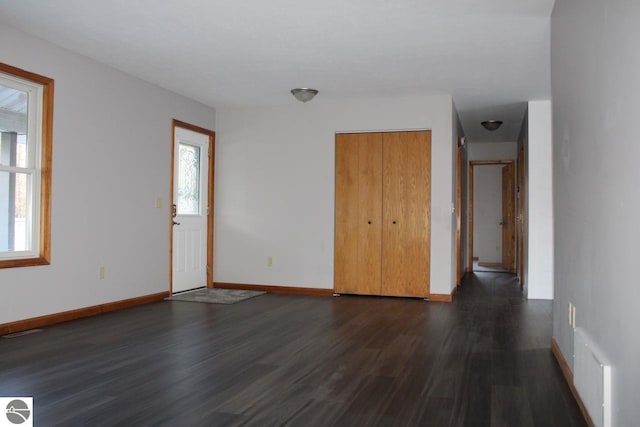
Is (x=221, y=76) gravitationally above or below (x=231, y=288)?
above

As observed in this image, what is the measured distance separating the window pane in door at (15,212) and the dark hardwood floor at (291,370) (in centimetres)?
74

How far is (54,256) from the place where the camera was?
4.39 m

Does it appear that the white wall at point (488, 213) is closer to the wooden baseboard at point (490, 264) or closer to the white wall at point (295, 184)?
the wooden baseboard at point (490, 264)

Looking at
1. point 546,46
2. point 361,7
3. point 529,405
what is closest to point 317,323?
point 529,405

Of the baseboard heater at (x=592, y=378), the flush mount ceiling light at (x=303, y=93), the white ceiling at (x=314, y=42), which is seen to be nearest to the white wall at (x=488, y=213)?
the white ceiling at (x=314, y=42)

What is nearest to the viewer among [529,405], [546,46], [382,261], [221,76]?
[529,405]

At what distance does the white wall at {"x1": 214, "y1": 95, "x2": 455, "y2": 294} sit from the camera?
19.7ft

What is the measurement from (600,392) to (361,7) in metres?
2.70

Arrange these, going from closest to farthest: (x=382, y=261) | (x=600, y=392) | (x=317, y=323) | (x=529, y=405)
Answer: (x=600, y=392)
(x=529, y=405)
(x=317, y=323)
(x=382, y=261)

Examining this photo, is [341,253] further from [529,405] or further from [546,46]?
[529,405]

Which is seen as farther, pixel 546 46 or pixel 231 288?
pixel 231 288

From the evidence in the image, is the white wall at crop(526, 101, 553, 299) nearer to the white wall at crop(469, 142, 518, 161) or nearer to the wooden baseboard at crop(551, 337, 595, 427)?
the wooden baseboard at crop(551, 337, 595, 427)

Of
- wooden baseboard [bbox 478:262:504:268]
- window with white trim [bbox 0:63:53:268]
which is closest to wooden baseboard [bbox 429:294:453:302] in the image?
window with white trim [bbox 0:63:53:268]

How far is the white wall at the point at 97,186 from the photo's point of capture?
4.24 metres
